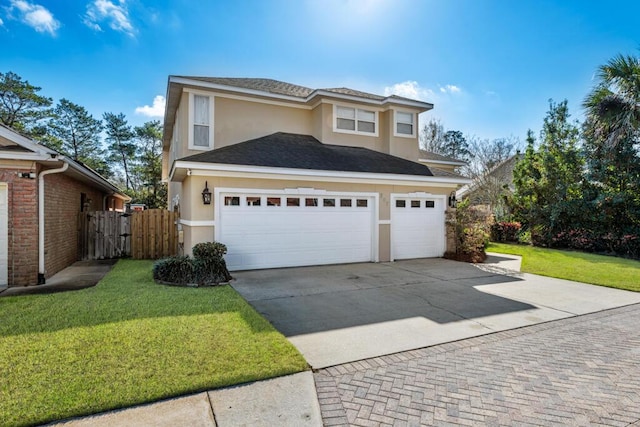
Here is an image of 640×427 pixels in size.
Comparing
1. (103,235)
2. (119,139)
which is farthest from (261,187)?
(119,139)

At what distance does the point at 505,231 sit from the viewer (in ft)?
59.2

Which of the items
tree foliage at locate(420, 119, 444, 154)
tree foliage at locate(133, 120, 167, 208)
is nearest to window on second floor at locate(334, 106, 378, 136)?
tree foliage at locate(420, 119, 444, 154)

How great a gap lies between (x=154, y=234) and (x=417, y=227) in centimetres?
912

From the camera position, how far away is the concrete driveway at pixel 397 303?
4742 millimetres

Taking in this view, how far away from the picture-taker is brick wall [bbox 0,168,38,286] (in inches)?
294

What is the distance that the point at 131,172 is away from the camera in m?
39.3

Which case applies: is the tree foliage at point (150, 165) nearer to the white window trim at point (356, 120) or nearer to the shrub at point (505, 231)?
the white window trim at point (356, 120)

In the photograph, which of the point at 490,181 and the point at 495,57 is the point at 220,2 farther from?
the point at 490,181

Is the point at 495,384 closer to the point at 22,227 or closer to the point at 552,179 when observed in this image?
the point at 22,227

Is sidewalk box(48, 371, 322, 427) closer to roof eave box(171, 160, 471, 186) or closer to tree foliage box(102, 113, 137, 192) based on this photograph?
roof eave box(171, 160, 471, 186)

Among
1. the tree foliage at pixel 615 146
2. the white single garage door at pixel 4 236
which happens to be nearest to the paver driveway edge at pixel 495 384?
the white single garage door at pixel 4 236

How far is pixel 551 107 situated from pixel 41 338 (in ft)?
67.0

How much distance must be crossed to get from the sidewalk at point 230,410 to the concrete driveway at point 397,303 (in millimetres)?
769

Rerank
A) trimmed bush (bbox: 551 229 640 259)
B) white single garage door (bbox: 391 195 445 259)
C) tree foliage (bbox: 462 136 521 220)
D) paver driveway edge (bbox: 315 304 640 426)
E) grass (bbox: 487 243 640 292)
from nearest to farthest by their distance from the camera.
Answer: paver driveway edge (bbox: 315 304 640 426) → grass (bbox: 487 243 640 292) → white single garage door (bbox: 391 195 445 259) → trimmed bush (bbox: 551 229 640 259) → tree foliage (bbox: 462 136 521 220)
